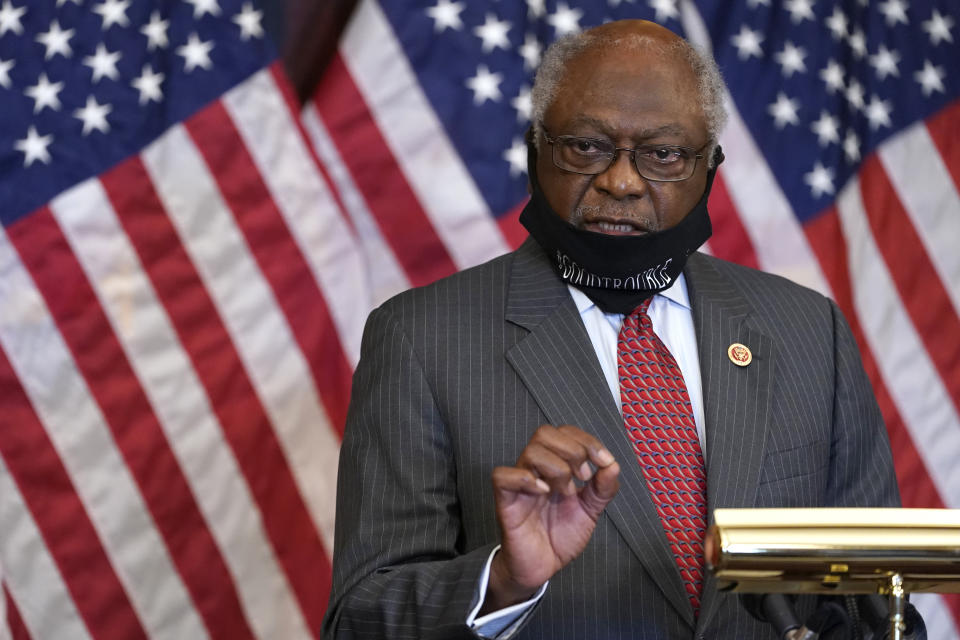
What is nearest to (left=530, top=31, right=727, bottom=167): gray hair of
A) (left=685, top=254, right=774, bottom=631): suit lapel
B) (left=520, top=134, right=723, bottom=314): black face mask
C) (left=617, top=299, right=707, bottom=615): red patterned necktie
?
(left=520, top=134, right=723, bottom=314): black face mask

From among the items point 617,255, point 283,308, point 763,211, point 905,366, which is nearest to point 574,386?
point 617,255

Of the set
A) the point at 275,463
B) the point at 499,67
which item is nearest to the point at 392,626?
the point at 275,463

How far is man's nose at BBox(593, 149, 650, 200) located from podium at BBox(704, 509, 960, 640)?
72cm

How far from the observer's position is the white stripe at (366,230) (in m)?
3.15

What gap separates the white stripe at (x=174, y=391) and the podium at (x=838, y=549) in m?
1.84

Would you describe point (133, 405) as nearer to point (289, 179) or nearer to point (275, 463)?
point (275, 463)

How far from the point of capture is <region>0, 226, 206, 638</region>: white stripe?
2.89 meters

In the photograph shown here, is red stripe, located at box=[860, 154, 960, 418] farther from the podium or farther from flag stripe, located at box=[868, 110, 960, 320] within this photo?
the podium

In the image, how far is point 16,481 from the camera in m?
2.87

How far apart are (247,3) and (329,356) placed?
2.97 feet

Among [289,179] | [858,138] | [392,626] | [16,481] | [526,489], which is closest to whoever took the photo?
[526,489]

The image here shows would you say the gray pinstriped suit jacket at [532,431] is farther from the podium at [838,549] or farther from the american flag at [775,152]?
the american flag at [775,152]

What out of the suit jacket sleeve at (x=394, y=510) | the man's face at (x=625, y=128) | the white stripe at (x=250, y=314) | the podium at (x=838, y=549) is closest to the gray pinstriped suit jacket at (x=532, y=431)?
the suit jacket sleeve at (x=394, y=510)

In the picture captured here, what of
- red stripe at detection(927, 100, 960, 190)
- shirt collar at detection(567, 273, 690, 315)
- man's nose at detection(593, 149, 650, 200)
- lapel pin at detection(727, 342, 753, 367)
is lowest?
lapel pin at detection(727, 342, 753, 367)
